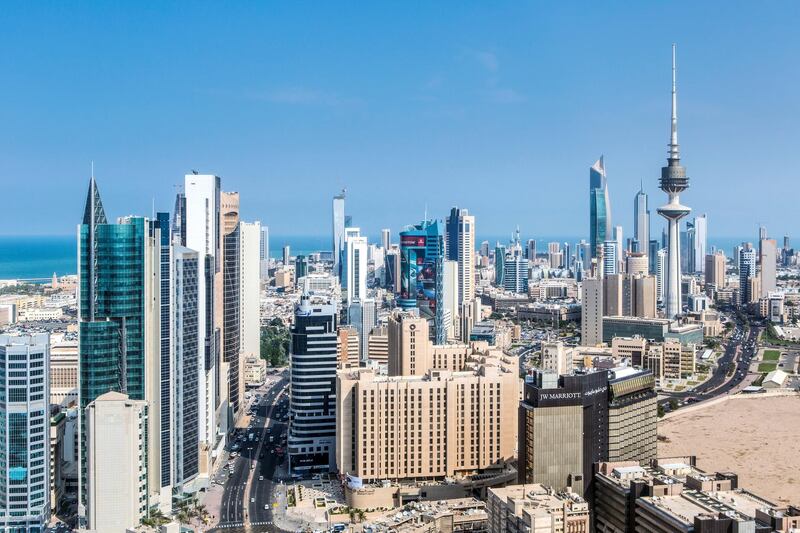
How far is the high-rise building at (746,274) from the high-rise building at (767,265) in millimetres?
1084

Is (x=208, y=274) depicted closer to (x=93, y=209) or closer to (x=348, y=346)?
(x=93, y=209)

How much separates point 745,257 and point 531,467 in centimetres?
5890

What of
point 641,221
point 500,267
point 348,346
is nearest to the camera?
point 348,346

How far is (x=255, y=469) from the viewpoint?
2428 cm

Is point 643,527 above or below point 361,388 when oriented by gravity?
below

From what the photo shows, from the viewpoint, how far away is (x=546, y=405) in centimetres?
1862

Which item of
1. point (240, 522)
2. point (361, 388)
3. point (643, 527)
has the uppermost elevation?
point (361, 388)

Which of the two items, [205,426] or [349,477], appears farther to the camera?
[205,426]

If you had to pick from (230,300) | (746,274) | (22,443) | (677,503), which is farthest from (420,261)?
(746,274)

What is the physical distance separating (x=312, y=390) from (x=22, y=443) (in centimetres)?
805

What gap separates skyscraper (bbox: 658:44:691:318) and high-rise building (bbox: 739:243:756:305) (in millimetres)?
14436

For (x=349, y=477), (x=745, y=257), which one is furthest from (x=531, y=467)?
(x=745, y=257)

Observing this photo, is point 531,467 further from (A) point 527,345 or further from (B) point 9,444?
(A) point 527,345

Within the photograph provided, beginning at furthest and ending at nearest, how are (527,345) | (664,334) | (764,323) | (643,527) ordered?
(764,323) < (527,345) < (664,334) < (643,527)
